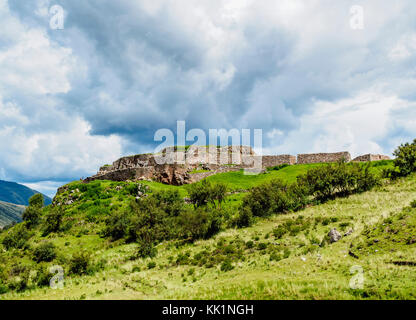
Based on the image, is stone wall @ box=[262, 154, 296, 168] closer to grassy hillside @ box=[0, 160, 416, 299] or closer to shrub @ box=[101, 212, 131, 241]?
grassy hillside @ box=[0, 160, 416, 299]

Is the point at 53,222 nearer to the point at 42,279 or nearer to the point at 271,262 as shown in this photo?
the point at 42,279

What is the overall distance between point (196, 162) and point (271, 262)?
5240 cm

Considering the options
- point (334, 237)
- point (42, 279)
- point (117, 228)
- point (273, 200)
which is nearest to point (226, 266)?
point (334, 237)

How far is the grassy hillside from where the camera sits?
1220 centimetres

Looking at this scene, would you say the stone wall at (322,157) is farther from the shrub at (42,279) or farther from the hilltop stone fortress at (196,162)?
the shrub at (42,279)

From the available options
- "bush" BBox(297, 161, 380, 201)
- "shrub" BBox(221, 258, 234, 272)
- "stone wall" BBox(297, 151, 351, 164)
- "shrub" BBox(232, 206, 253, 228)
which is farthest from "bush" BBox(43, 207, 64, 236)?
"stone wall" BBox(297, 151, 351, 164)

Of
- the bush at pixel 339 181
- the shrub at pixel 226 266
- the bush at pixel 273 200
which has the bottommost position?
the shrub at pixel 226 266

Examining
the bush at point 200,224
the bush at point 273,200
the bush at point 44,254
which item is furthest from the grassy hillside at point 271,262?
the bush at point 273,200

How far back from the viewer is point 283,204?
3631cm

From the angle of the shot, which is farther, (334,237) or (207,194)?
(207,194)

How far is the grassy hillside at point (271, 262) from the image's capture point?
40.0 feet

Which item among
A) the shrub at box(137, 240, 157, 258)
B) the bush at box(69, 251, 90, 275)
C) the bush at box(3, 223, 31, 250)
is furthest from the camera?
the bush at box(3, 223, 31, 250)

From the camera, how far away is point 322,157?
6362 cm
